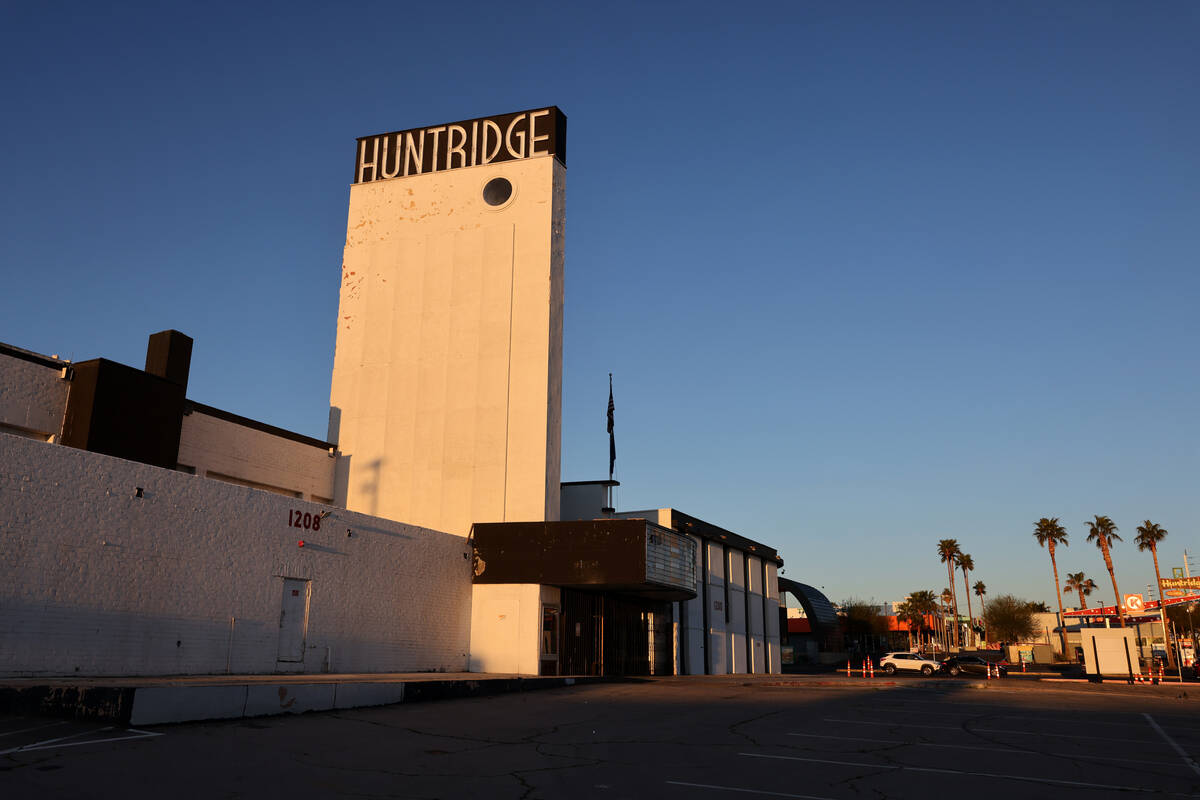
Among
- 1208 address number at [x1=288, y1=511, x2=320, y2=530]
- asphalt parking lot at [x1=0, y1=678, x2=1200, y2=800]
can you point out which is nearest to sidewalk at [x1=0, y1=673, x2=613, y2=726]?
asphalt parking lot at [x1=0, y1=678, x2=1200, y2=800]

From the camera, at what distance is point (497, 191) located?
40438 mm

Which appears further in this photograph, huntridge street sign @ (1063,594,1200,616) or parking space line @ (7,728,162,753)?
huntridge street sign @ (1063,594,1200,616)

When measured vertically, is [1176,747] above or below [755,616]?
below

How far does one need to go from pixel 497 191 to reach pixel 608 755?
32.4m

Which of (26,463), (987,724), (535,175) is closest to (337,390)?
(535,175)

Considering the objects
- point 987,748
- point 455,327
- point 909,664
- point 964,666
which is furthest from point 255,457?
point 964,666

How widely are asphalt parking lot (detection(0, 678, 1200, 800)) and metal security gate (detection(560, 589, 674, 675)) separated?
1379 centimetres

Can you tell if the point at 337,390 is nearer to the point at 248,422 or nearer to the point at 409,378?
the point at 409,378

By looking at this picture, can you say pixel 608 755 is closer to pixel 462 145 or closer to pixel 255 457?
pixel 255 457

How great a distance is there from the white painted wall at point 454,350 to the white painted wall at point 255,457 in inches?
56.3

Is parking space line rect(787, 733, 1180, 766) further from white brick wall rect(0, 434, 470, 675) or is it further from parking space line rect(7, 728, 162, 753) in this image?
white brick wall rect(0, 434, 470, 675)

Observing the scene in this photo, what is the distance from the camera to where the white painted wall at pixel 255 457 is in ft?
101

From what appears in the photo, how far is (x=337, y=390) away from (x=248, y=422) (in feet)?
22.6

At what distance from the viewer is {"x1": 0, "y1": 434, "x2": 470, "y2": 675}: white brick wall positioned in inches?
696
